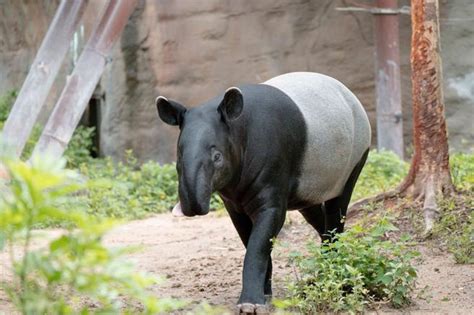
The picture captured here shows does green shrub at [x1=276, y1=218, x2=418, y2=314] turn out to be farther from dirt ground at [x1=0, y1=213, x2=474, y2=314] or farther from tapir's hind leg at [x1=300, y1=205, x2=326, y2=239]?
tapir's hind leg at [x1=300, y1=205, x2=326, y2=239]

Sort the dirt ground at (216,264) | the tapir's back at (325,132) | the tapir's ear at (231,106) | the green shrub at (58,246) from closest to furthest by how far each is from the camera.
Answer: the green shrub at (58,246) < the tapir's ear at (231,106) < the dirt ground at (216,264) < the tapir's back at (325,132)

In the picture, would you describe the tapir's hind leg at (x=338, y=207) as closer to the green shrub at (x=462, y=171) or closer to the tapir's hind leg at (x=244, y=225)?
the tapir's hind leg at (x=244, y=225)

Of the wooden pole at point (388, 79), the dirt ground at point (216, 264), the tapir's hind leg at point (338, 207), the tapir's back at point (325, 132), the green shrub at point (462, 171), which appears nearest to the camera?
the dirt ground at point (216, 264)

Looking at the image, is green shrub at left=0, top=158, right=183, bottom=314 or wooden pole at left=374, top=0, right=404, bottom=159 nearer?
green shrub at left=0, top=158, right=183, bottom=314

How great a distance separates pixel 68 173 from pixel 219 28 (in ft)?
34.6

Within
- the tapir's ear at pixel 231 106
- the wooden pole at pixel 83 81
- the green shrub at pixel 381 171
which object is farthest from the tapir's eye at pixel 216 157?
the wooden pole at pixel 83 81

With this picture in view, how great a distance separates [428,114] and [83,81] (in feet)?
12.6

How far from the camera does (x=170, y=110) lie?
18.3 feet

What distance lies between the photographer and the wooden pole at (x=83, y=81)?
32.3ft

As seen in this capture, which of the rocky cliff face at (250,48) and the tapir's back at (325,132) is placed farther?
the rocky cliff face at (250,48)

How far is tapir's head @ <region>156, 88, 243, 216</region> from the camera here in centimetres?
509

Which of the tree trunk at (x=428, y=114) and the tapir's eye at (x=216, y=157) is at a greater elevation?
the tree trunk at (x=428, y=114)

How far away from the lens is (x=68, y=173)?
2.39m

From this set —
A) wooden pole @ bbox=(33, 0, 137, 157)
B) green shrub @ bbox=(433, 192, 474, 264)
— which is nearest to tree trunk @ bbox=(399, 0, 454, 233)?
green shrub @ bbox=(433, 192, 474, 264)
